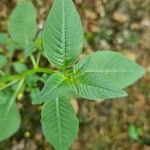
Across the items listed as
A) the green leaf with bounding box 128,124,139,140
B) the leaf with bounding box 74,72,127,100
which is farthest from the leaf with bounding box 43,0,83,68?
the green leaf with bounding box 128,124,139,140

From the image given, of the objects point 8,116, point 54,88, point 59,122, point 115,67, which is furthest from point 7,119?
point 54,88

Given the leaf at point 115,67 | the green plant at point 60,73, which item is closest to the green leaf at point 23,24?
the green plant at point 60,73

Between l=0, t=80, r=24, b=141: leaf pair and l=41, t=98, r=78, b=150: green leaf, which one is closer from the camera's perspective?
l=41, t=98, r=78, b=150: green leaf

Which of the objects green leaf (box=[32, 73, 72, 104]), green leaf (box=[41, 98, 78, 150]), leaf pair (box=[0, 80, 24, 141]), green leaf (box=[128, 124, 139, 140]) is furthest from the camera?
green leaf (box=[128, 124, 139, 140])

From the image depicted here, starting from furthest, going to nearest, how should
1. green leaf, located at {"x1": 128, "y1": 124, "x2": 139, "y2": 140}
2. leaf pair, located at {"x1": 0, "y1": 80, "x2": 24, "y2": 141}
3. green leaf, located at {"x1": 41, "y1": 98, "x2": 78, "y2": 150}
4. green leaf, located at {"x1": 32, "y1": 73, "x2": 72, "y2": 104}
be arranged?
green leaf, located at {"x1": 128, "y1": 124, "x2": 139, "y2": 140}, leaf pair, located at {"x1": 0, "y1": 80, "x2": 24, "y2": 141}, green leaf, located at {"x1": 41, "y1": 98, "x2": 78, "y2": 150}, green leaf, located at {"x1": 32, "y1": 73, "x2": 72, "y2": 104}

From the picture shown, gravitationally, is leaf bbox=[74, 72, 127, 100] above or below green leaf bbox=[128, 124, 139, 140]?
above

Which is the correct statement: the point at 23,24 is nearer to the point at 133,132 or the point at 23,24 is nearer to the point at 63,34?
the point at 63,34

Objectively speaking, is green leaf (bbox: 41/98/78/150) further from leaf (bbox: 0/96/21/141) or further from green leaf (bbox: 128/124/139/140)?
green leaf (bbox: 128/124/139/140)

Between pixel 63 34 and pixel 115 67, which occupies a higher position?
pixel 63 34

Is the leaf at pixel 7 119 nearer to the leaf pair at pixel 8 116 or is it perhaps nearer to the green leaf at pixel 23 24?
the leaf pair at pixel 8 116
